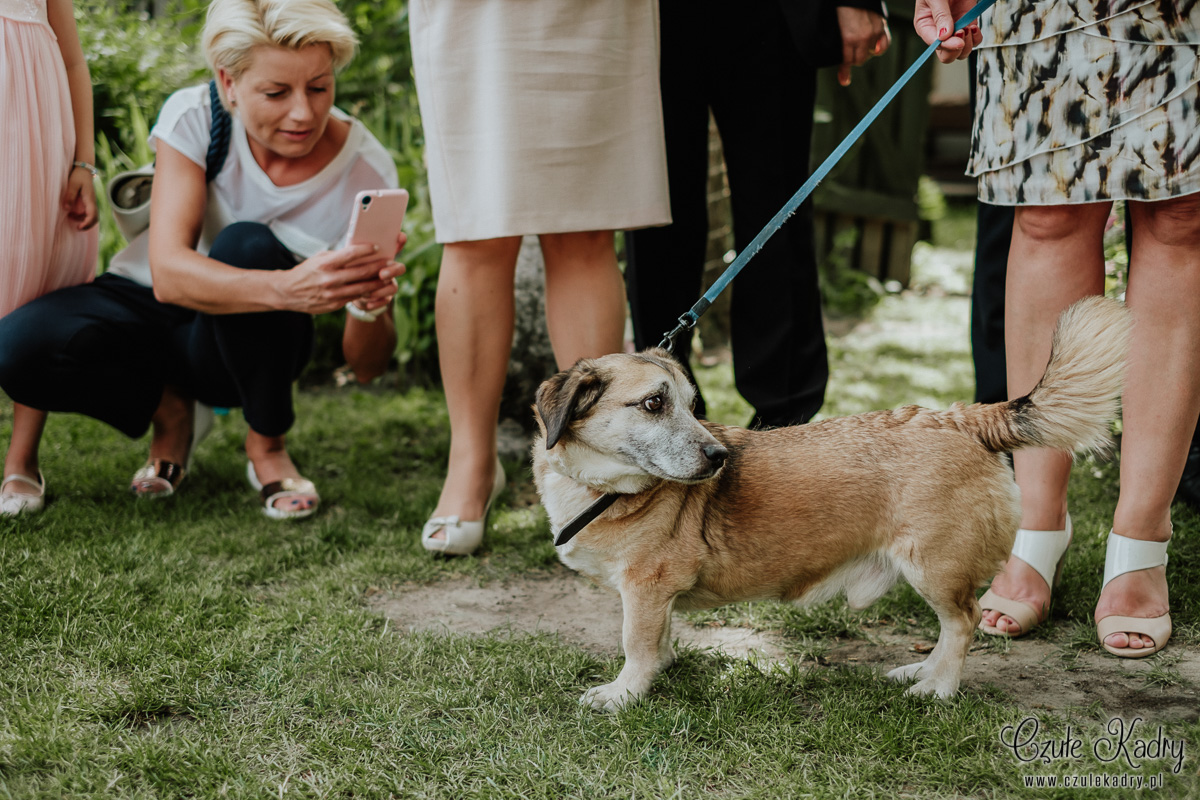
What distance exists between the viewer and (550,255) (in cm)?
301

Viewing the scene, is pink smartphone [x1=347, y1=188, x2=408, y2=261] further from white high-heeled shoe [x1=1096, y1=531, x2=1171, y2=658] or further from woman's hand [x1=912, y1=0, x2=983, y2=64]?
white high-heeled shoe [x1=1096, y1=531, x2=1171, y2=658]

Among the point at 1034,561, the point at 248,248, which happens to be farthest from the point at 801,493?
the point at 248,248

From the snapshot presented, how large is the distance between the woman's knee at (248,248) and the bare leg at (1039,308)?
2.31 m

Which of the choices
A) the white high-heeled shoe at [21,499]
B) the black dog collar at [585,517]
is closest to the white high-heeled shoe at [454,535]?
the black dog collar at [585,517]

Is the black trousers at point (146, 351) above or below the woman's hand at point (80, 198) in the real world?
below

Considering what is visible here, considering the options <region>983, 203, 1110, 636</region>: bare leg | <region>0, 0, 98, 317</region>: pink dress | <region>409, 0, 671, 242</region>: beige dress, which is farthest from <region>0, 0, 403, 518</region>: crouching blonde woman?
<region>983, 203, 1110, 636</region>: bare leg

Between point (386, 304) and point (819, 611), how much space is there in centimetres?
175

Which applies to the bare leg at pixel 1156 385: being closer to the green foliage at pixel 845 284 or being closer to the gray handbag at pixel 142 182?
the gray handbag at pixel 142 182

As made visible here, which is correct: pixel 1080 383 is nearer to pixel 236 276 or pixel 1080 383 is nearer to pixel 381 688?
pixel 381 688

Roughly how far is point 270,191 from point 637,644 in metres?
2.14

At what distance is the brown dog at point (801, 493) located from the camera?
2.16 metres

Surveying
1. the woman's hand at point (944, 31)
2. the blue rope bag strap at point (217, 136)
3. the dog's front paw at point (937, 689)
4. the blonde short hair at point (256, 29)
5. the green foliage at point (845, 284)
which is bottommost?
the green foliage at point (845, 284)

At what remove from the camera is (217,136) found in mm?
3287

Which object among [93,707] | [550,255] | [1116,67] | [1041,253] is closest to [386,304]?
[550,255]
